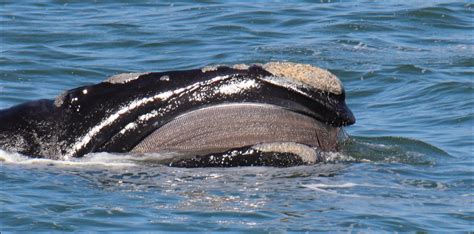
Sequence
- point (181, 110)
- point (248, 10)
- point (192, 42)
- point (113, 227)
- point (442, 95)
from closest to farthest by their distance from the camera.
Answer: point (113, 227), point (181, 110), point (442, 95), point (192, 42), point (248, 10)

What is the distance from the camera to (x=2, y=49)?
56.3 feet

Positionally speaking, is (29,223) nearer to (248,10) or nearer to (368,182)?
(368,182)

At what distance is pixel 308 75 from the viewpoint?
9.11 meters

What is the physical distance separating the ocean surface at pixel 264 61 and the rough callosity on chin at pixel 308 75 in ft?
1.85

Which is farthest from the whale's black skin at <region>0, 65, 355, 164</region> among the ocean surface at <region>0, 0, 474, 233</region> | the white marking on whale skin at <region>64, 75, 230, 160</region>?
the ocean surface at <region>0, 0, 474, 233</region>

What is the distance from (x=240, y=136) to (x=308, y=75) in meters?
0.59

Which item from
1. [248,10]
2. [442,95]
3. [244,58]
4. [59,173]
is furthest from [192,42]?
[59,173]

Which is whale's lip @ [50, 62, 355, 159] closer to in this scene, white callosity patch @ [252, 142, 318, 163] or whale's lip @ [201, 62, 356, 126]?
whale's lip @ [201, 62, 356, 126]

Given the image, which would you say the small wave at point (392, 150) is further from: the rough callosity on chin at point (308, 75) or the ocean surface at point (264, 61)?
the rough callosity on chin at point (308, 75)

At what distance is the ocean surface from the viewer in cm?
→ 868

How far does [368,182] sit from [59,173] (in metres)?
2.02

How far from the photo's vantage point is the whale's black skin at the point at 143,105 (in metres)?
9.11

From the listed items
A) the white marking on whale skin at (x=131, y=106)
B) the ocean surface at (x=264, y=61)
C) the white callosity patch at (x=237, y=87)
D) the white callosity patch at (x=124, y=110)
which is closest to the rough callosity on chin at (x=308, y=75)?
the white callosity patch at (x=237, y=87)

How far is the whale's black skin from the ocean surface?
19cm
